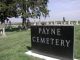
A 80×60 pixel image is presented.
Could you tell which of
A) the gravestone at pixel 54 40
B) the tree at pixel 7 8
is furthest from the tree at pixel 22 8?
the gravestone at pixel 54 40

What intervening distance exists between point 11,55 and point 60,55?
8.30 ft

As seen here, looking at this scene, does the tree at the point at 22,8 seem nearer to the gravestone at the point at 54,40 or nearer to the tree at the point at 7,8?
the tree at the point at 7,8

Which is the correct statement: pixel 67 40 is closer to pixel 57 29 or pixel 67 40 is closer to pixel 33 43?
pixel 57 29

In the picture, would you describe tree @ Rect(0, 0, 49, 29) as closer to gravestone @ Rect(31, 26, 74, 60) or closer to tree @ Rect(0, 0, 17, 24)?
tree @ Rect(0, 0, 17, 24)


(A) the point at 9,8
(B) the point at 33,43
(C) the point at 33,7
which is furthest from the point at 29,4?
(B) the point at 33,43

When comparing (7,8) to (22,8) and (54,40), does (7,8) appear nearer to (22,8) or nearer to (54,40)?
(22,8)

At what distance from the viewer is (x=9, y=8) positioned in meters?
36.2

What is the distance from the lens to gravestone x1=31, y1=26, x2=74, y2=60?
860cm

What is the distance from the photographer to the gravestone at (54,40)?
8.60 m

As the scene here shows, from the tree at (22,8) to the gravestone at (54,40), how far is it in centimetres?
2599

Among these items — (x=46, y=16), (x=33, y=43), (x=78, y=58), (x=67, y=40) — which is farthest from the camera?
(x=46, y=16)

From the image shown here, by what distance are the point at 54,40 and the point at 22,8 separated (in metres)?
29.1

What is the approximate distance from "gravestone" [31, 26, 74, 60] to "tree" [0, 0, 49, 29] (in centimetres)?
2599

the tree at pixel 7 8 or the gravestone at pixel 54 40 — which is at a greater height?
the tree at pixel 7 8
